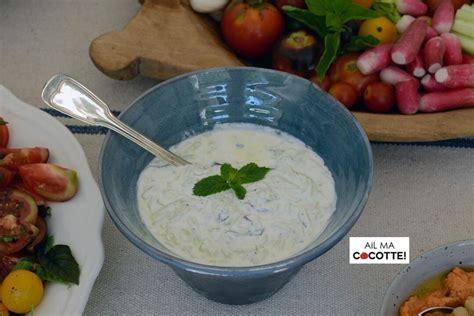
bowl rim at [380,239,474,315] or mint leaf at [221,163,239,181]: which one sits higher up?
mint leaf at [221,163,239,181]

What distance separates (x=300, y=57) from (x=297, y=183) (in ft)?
1.38

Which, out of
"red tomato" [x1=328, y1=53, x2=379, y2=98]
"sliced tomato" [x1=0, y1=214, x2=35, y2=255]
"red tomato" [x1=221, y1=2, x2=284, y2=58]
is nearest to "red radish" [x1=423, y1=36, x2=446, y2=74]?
"red tomato" [x1=328, y1=53, x2=379, y2=98]

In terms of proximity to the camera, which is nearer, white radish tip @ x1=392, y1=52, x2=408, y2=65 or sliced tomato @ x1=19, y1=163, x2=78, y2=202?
sliced tomato @ x1=19, y1=163, x2=78, y2=202

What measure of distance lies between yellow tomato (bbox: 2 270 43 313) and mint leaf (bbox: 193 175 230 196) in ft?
0.98

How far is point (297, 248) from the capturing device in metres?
1.03

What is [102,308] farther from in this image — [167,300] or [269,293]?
[269,293]

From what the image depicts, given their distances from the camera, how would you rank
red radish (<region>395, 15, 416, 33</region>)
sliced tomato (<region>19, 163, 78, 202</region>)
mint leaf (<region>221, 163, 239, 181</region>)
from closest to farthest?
mint leaf (<region>221, 163, 239, 181</region>) → sliced tomato (<region>19, 163, 78, 202</region>) → red radish (<region>395, 15, 416, 33</region>)

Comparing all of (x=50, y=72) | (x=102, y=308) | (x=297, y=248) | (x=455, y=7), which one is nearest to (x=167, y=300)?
(x=102, y=308)

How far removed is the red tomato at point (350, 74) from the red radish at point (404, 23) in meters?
0.15

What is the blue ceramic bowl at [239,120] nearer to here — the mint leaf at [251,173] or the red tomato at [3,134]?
the mint leaf at [251,173]

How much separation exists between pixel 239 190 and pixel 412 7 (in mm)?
769

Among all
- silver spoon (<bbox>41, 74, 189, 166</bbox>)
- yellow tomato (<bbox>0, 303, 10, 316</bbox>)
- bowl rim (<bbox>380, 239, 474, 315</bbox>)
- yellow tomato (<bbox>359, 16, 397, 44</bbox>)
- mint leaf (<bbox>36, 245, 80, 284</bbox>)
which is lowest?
bowl rim (<bbox>380, 239, 474, 315</bbox>)

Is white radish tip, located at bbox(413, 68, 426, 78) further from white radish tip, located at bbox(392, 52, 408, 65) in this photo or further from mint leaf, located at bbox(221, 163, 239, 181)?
mint leaf, located at bbox(221, 163, 239, 181)

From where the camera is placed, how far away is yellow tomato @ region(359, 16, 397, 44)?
4.97 ft
